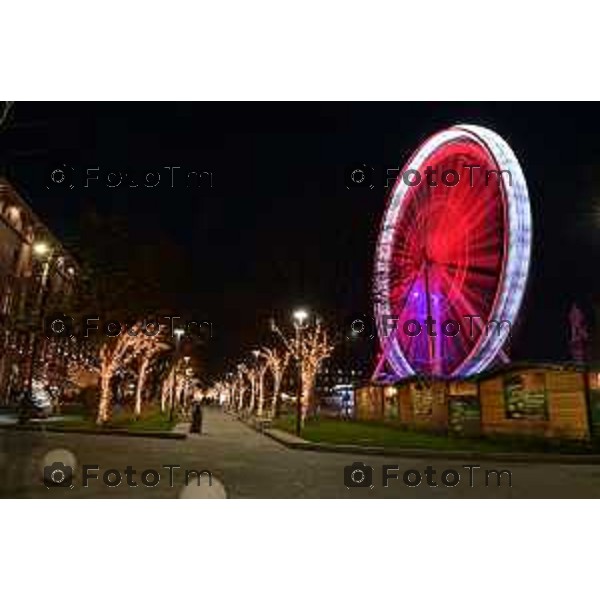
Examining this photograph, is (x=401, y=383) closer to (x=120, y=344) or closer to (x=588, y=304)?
(x=120, y=344)

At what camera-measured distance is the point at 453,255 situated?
33.2 metres

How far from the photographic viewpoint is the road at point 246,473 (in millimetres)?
12758

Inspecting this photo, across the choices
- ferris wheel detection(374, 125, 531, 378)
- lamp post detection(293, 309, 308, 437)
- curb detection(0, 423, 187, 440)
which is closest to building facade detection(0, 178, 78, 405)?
lamp post detection(293, 309, 308, 437)

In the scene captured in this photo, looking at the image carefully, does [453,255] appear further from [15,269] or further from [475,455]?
[15,269]

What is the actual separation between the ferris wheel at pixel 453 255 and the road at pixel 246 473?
384 inches

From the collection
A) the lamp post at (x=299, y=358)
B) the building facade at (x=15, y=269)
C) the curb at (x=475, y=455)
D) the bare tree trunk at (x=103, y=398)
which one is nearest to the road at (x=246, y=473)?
the curb at (x=475, y=455)

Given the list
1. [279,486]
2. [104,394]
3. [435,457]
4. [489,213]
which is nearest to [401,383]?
[489,213]

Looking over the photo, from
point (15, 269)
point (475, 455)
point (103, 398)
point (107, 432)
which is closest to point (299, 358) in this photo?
point (103, 398)

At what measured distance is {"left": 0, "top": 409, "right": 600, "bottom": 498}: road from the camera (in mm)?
12758

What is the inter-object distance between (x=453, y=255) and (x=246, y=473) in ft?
65.9

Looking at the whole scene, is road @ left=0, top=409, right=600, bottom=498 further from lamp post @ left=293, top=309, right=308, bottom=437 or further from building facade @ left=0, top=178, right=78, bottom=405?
building facade @ left=0, top=178, right=78, bottom=405

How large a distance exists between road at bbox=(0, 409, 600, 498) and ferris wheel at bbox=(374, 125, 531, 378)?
9.76 meters

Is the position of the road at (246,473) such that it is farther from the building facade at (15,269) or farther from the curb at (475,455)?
the building facade at (15,269)

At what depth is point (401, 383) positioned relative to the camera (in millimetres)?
40469
